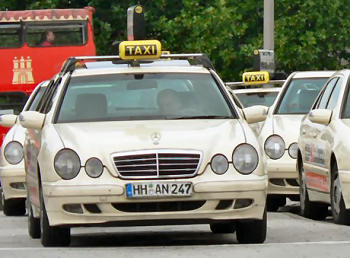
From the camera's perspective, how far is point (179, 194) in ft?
37.9

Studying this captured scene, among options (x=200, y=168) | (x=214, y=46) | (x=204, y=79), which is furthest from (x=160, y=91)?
(x=214, y=46)

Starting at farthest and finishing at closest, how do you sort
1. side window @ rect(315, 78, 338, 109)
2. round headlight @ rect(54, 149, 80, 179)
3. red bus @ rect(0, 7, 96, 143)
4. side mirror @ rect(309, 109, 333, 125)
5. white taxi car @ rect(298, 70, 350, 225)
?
red bus @ rect(0, 7, 96, 143) → side window @ rect(315, 78, 338, 109) → side mirror @ rect(309, 109, 333, 125) → white taxi car @ rect(298, 70, 350, 225) → round headlight @ rect(54, 149, 80, 179)

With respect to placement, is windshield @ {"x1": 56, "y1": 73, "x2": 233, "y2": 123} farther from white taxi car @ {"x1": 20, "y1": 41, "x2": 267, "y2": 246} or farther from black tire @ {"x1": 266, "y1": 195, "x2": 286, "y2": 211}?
black tire @ {"x1": 266, "y1": 195, "x2": 286, "y2": 211}

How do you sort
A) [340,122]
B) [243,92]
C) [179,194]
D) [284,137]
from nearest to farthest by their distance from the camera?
[179,194] → [340,122] → [284,137] → [243,92]

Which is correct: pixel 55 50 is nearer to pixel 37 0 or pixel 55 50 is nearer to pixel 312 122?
pixel 37 0

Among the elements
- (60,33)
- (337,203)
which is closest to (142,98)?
(337,203)

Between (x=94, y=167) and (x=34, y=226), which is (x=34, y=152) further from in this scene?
(x=94, y=167)

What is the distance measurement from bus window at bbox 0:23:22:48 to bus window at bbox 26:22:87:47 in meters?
0.20

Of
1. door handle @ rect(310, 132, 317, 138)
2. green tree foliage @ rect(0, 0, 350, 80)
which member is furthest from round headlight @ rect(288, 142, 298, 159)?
green tree foliage @ rect(0, 0, 350, 80)

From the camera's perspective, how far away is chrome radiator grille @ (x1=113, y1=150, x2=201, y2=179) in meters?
11.6

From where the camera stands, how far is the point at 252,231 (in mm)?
12062

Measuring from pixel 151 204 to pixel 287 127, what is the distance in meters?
6.33

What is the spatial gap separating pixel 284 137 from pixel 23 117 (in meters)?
5.62

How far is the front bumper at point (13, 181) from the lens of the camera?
18.3 metres
